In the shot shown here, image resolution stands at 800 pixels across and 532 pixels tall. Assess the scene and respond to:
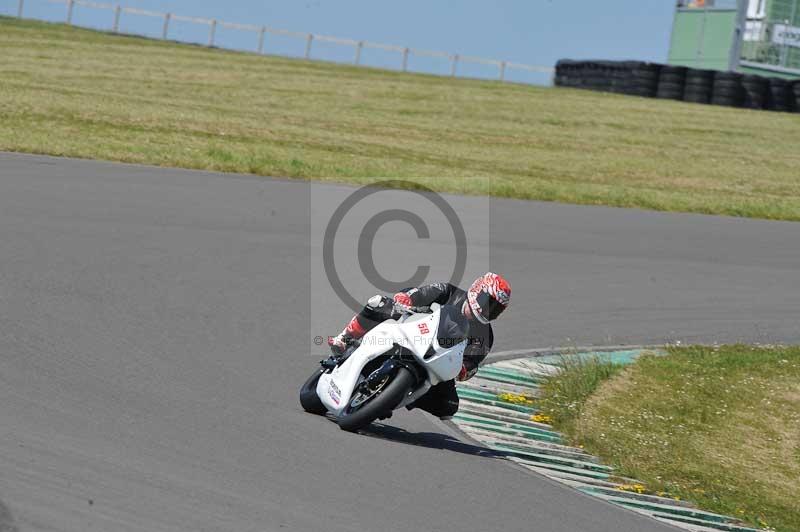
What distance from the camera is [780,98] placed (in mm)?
43250

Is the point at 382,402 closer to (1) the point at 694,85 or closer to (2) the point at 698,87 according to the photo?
(2) the point at 698,87

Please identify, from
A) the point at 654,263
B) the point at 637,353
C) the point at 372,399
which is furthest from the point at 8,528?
the point at 654,263

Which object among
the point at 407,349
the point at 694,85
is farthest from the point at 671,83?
the point at 407,349

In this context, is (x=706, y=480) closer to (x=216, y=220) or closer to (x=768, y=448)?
(x=768, y=448)

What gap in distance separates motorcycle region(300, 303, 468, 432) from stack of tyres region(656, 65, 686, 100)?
37732mm

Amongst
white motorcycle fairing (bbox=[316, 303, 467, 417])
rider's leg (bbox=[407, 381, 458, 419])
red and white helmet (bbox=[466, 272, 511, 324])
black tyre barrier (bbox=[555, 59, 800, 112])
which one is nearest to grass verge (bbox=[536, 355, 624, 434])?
rider's leg (bbox=[407, 381, 458, 419])

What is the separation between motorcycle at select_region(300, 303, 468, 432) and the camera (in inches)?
324

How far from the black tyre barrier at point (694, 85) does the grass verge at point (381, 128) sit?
1.99 m

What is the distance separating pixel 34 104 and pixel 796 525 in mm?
20899

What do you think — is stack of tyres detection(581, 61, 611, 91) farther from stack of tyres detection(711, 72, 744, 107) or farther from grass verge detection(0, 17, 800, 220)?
stack of tyres detection(711, 72, 744, 107)

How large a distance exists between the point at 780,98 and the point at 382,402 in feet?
125

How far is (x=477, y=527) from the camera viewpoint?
21.6 feet

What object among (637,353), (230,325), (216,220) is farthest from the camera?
(216,220)

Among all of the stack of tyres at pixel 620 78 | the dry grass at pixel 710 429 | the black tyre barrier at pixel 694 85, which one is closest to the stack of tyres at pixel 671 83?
the black tyre barrier at pixel 694 85
